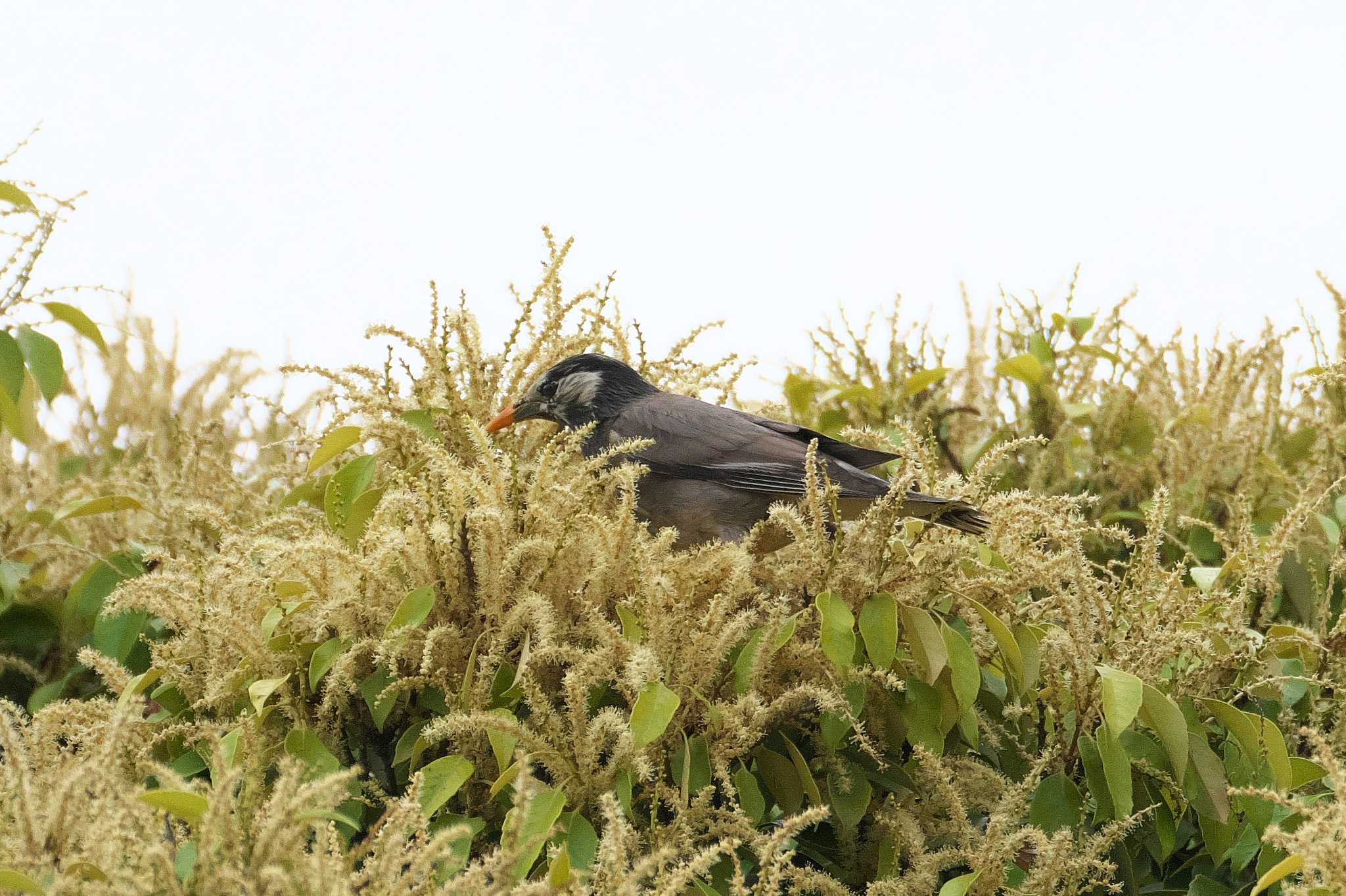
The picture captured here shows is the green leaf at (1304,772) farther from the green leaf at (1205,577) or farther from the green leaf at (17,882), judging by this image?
the green leaf at (17,882)

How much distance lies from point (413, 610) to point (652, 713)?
520 millimetres

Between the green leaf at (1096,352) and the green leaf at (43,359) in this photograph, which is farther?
the green leaf at (1096,352)

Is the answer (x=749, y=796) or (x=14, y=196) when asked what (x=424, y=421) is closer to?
(x=14, y=196)

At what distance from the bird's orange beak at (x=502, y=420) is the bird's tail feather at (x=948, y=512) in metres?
0.98

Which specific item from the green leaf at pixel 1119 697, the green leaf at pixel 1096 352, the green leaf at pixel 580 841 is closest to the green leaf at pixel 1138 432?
the green leaf at pixel 1096 352

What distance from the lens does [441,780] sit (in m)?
2.37

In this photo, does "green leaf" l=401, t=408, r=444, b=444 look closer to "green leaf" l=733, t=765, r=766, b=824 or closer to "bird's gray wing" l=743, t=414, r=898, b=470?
"bird's gray wing" l=743, t=414, r=898, b=470

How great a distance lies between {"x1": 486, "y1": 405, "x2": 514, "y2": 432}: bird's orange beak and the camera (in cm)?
321

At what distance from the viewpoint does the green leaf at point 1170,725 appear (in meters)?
2.53

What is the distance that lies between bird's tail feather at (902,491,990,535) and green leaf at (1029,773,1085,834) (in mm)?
555

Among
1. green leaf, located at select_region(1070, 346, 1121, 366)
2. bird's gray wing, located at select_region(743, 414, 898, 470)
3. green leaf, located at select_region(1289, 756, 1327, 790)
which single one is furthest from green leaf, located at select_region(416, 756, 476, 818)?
green leaf, located at select_region(1070, 346, 1121, 366)

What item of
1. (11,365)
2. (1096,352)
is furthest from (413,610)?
(1096,352)

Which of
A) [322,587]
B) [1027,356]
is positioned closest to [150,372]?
[322,587]

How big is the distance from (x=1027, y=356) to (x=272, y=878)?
9.35 ft
